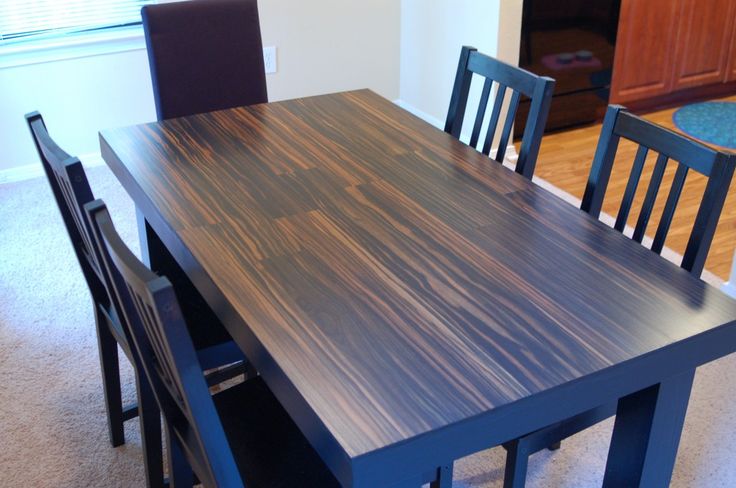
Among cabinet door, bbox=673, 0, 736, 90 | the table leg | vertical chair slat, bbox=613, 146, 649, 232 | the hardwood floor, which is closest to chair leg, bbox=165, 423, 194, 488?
the table leg

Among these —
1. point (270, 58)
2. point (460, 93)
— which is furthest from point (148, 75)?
point (460, 93)

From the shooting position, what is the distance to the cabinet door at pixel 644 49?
413 centimetres

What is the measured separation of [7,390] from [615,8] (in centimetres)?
327

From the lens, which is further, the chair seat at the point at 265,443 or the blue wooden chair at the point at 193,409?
the chair seat at the point at 265,443

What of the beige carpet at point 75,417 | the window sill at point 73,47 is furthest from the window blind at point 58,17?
the beige carpet at point 75,417

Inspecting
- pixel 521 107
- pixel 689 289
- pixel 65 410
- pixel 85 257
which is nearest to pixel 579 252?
pixel 689 289

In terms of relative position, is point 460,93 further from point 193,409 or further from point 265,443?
point 193,409

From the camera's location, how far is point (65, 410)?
7.43 feet

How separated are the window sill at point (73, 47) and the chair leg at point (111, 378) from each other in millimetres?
1980

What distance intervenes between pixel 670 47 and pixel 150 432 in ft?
12.1

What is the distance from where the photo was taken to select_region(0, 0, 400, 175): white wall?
11.8ft

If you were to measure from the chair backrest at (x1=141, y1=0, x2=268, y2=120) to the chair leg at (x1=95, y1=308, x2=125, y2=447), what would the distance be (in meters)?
0.86

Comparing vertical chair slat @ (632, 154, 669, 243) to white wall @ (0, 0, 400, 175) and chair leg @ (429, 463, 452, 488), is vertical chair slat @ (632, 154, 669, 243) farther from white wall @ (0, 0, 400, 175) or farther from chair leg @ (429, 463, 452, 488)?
white wall @ (0, 0, 400, 175)

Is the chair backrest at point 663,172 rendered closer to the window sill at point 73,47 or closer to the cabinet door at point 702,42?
the window sill at point 73,47
